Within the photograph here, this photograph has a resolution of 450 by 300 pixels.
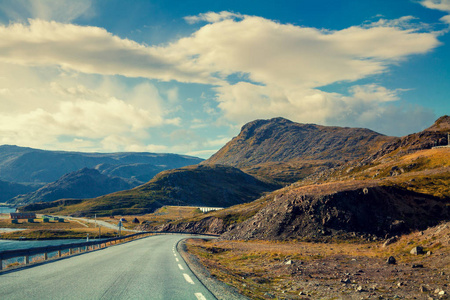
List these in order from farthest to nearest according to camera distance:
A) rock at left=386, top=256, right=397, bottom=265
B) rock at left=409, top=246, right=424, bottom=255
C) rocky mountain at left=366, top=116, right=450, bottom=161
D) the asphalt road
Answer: rocky mountain at left=366, top=116, right=450, bottom=161 → rock at left=409, top=246, right=424, bottom=255 → rock at left=386, top=256, right=397, bottom=265 → the asphalt road

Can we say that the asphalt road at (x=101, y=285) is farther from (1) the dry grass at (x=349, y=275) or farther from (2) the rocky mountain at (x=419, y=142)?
(2) the rocky mountain at (x=419, y=142)

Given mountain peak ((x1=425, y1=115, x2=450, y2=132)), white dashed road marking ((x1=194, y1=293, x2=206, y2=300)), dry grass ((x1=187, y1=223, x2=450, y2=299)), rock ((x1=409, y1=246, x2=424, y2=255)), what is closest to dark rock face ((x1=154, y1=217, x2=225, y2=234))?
dry grass ((x1=187, y1=223, x2=450, y2=299))

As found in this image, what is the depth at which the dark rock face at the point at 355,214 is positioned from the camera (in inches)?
1893

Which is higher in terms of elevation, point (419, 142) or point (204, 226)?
point (419, 142)

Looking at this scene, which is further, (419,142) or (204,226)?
(419,142)

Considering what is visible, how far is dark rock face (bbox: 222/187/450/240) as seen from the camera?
48094mm

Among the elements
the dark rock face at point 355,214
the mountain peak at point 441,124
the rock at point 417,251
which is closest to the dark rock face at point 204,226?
the dark rock face at point 355,214

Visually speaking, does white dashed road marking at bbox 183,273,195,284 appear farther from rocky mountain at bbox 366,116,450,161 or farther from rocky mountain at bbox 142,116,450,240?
rocky mountain at bbox 366,116,450,161

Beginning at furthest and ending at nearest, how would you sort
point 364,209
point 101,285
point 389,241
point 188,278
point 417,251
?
point 364,209 → point 389,241 → point 417,251 → point 188,278 → point 101,285

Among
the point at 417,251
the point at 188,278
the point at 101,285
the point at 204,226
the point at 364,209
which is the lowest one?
the point at 204,226

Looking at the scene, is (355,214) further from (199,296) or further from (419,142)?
(419,142)

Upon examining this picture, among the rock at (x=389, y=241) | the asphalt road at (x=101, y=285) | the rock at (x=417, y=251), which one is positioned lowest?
the rock at (x=389, y=241)

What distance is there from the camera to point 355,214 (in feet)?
171

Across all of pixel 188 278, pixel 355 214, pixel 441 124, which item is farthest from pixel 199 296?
pixel 441 124
